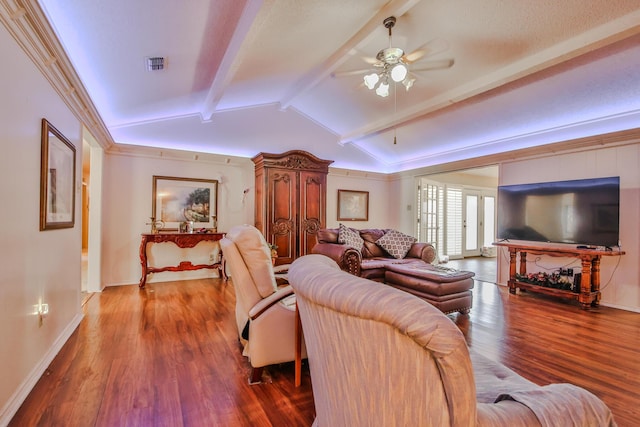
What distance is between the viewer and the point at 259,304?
1.91 meters

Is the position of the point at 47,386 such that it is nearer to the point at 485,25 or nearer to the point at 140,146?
the point at 140,146

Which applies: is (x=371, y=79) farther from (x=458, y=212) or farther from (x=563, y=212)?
(x=458, y=212)

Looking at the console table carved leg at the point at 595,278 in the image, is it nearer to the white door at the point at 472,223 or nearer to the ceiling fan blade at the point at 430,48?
the ceiling fan blade at the point at 430,48

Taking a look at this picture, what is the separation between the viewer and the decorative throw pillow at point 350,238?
4.57 metres

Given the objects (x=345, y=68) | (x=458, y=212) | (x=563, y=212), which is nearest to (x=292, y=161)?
(x=345, y=68)

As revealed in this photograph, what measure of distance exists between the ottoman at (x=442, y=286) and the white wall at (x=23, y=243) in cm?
329

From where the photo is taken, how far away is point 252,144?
540 cm

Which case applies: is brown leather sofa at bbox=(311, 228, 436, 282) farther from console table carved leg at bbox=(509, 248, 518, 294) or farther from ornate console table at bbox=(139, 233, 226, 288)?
ornate console table at bbox=(139, 233, 226, 288)

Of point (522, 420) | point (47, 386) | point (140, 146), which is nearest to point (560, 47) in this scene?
point (522, 420)

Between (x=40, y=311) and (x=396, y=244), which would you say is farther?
(x=396, y=244)

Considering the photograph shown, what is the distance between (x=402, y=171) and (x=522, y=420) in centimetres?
641

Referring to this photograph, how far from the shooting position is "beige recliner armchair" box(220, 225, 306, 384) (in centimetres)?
192

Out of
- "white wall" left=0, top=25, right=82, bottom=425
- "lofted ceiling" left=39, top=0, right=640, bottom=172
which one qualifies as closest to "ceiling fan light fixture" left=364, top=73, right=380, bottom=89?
"lofted ceiling" left=39, top=0, right=640, bottom=172

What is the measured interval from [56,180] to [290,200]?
11.1ft
